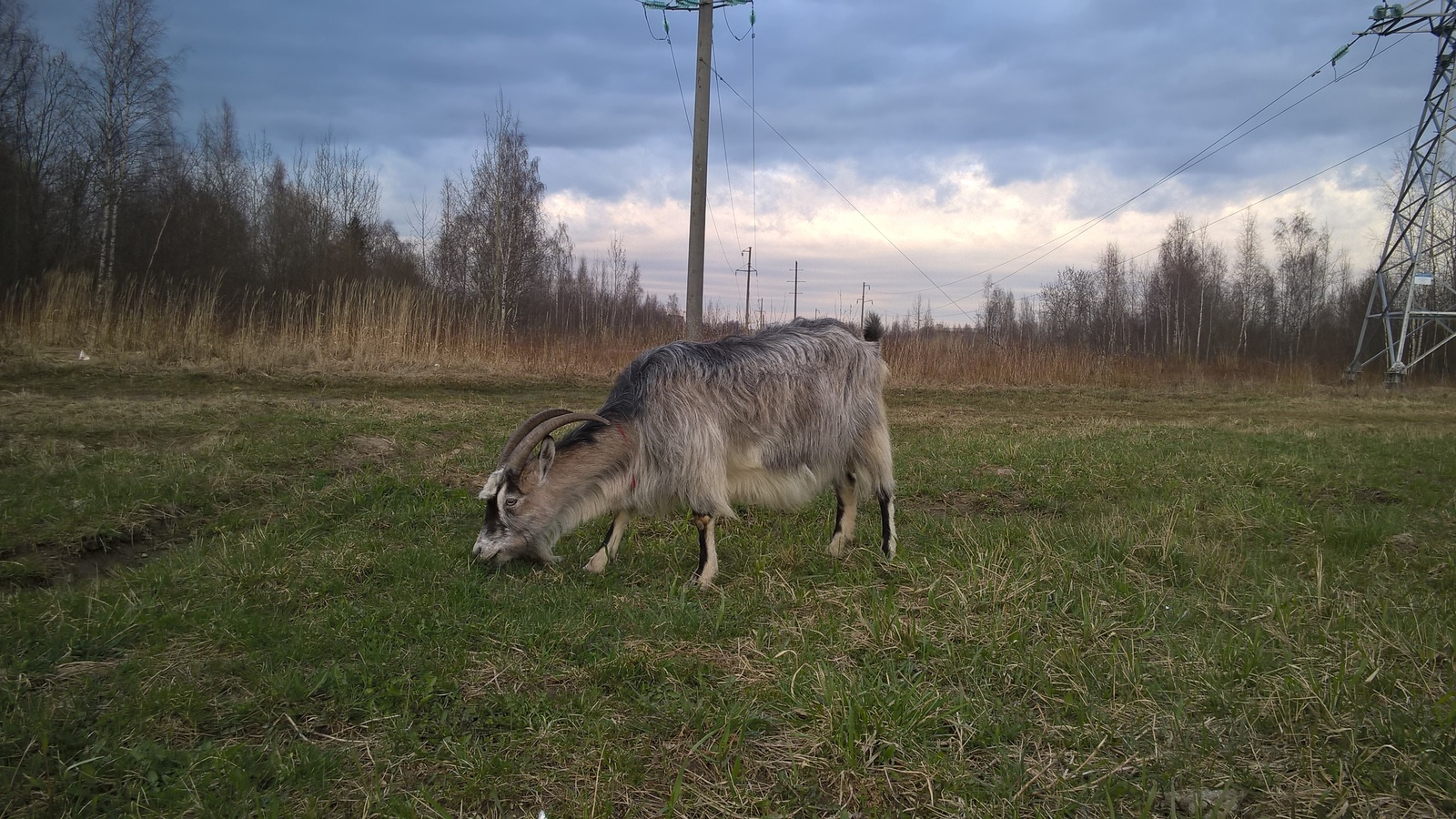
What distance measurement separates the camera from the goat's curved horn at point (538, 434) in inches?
191

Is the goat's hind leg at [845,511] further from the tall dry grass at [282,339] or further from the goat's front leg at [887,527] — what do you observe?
the tall dry grass at [282,339]

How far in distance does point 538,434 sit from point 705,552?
4.45 ft

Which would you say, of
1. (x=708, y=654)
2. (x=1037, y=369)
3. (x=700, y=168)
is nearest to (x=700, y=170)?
(x=700, y=168)

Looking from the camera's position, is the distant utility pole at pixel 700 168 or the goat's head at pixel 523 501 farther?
the distant utility pole at pixel 700 168

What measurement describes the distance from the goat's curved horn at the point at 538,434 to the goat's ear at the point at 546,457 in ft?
0.16

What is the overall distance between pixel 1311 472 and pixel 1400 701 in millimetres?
5920

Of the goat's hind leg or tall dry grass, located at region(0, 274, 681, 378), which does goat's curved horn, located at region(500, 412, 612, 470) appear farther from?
tall dry grass, located at region(0, 274, 681, 378)

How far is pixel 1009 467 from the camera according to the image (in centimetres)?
→ 805

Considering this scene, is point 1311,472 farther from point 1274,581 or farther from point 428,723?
point 428,723

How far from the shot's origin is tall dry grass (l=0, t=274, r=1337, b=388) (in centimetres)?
1412

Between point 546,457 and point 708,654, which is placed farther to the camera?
point 546,457

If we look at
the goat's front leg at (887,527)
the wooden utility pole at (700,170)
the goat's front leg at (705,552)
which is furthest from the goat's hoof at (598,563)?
the wooden utility pole at (700,170)

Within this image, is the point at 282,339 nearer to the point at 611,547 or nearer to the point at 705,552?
the point at 611,547

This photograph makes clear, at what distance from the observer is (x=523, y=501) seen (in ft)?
16.0
